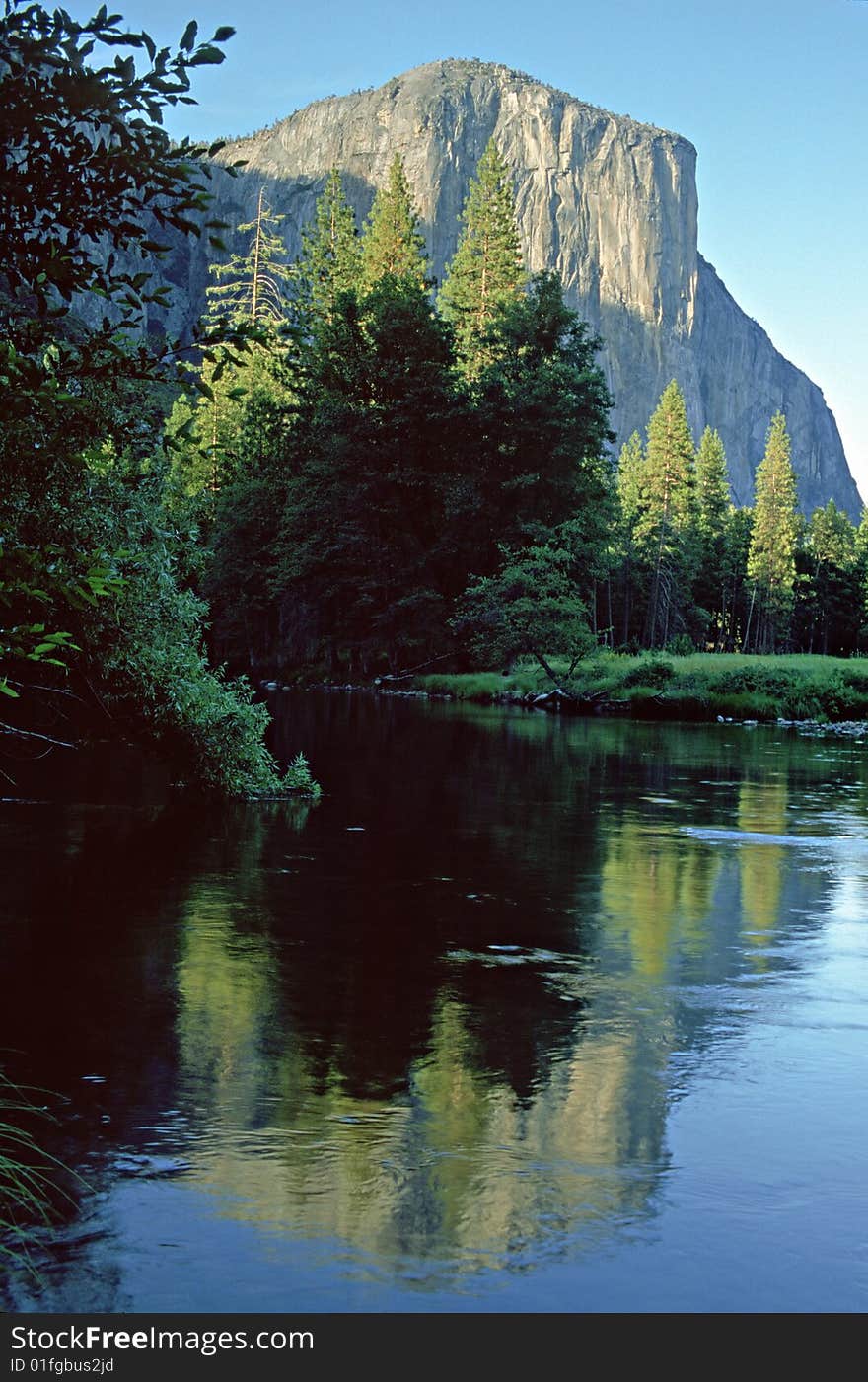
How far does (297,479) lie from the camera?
234ft

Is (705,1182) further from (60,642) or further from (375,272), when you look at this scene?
(375,272)

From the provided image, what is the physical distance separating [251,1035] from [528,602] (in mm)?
46779

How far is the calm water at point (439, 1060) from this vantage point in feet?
21.2

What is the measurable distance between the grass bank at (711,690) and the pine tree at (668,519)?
36.9m

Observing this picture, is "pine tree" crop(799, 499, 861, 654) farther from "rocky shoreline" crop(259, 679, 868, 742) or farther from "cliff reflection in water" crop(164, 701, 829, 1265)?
"cliff reflection in water" crop(164, 701, 829, 1265)

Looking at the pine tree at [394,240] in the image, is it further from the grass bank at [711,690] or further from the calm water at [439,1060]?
the calm water at [439,1060]

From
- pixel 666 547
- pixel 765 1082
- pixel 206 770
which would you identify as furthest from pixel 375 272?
pixel 765 1082

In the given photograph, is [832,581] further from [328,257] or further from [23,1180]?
[23,1180]

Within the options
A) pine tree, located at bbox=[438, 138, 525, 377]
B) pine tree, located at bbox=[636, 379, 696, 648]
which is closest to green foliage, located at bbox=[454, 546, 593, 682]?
pine tree, located at bbox=[438, 138, 525, 377]

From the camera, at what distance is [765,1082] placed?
9.23 m

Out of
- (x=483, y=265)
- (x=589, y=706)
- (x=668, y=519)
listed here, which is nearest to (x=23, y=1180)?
(x=589, y=706)

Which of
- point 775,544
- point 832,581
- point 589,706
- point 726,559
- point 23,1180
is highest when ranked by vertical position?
point 775,544

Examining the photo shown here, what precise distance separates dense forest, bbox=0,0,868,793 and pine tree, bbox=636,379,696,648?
317mm

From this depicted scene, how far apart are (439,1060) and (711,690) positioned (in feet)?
139
